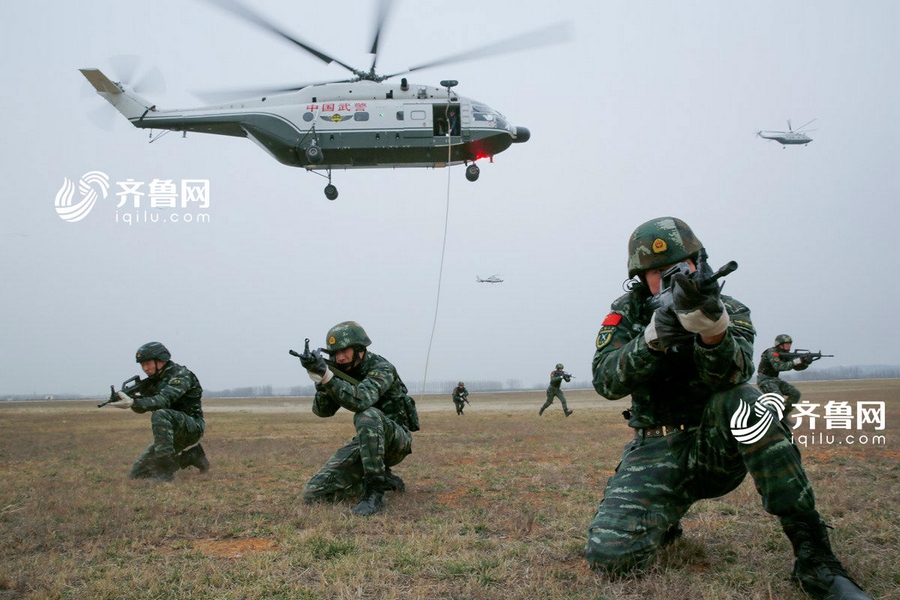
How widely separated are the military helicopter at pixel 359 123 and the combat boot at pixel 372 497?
45.2ft

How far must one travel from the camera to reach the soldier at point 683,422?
3184 millimetres

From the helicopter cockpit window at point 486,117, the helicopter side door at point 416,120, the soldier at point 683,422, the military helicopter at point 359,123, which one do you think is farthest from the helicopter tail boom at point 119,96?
the soldier at point 683,422

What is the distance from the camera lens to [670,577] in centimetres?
345

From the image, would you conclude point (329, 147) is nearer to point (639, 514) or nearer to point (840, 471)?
point (840, 471)

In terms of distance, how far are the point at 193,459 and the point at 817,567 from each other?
7.75 meters

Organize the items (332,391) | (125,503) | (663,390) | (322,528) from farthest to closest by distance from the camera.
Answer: (125,503) → (332,391) → (322,528) → (663,390)

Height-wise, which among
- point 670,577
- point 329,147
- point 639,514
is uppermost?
point 329,147

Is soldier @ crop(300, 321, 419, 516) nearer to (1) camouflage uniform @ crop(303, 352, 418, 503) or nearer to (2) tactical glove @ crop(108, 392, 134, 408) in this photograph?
(1) camouflage uniform @ crop(303, 352, 418, 503)

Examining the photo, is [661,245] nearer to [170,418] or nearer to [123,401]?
[170,418]

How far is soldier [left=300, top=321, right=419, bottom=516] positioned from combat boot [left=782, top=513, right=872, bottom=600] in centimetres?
337

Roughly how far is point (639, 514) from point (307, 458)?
7771mm

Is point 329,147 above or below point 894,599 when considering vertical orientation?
above

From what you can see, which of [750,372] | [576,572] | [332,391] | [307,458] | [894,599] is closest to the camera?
[894,599]

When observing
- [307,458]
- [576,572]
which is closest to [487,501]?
[576,572]
